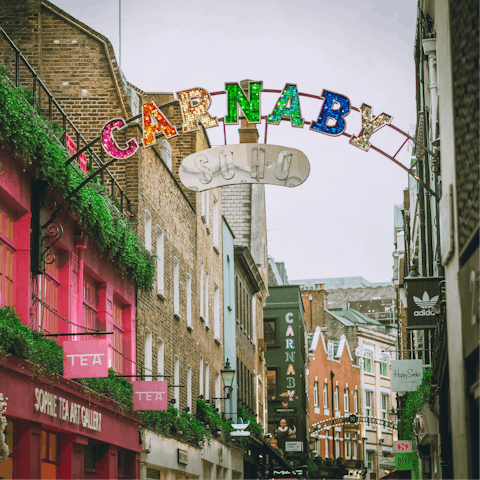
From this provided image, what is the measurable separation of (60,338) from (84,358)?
7.34 ft

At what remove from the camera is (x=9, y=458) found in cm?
1302

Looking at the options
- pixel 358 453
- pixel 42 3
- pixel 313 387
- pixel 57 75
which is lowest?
pixel 358 453

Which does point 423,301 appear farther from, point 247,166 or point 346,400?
point 346,400

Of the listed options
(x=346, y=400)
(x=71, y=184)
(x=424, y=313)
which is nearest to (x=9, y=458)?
(x=71, y=184)

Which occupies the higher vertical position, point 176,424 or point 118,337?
point 118,337

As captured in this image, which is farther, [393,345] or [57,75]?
[393,345]

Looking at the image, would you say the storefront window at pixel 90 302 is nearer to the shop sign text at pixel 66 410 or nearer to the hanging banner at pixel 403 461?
the shop sign text at pixel 66 410

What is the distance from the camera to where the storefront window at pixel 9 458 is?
42.0ft

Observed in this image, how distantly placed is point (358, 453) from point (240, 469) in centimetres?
4231

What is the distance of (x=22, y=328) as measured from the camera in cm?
1259

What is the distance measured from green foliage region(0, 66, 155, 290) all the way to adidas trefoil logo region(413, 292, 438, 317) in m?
6.20

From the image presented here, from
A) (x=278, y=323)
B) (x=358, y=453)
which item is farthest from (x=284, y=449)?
(x=358, y=453)

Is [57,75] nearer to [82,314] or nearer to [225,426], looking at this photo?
[82,314]

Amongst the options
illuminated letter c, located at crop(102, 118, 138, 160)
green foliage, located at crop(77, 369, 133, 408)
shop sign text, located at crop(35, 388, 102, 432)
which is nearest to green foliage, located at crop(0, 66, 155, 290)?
illuminated letter c, located at crop(102, 118, 138, 160)
